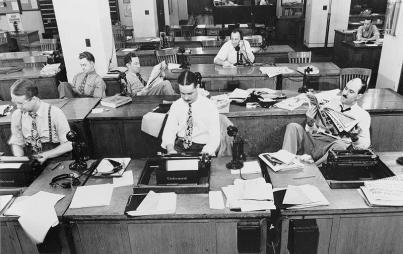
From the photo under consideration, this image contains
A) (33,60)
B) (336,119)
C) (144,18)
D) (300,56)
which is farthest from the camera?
(144,18)

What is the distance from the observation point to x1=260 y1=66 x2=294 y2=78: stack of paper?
533 centimetres

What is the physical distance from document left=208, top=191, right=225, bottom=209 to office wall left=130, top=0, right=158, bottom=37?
8.67 meters

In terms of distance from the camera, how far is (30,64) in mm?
6934

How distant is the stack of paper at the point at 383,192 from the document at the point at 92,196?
1819 mm

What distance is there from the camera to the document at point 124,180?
269 centimetres

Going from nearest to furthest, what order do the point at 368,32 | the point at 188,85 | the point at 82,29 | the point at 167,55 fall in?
the point at 188,85
the point at 82,29
the point at 167,55
the point at 368,32

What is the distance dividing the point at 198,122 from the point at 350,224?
1565mm

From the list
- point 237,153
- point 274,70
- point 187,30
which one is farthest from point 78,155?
point 187,30

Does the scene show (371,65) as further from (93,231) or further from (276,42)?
(93,231)

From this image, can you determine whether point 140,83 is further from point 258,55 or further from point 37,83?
point 258,55

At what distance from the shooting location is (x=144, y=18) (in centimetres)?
1032

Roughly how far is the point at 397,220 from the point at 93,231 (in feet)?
6.94

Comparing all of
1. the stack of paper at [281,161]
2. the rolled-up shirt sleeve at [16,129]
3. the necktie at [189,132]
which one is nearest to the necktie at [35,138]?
the rolled-up shirt sleeve at [16,129]

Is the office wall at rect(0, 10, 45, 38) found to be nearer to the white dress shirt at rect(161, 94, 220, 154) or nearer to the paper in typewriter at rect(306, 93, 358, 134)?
the white dress shirt at rect(161, 94, 220, 154)
